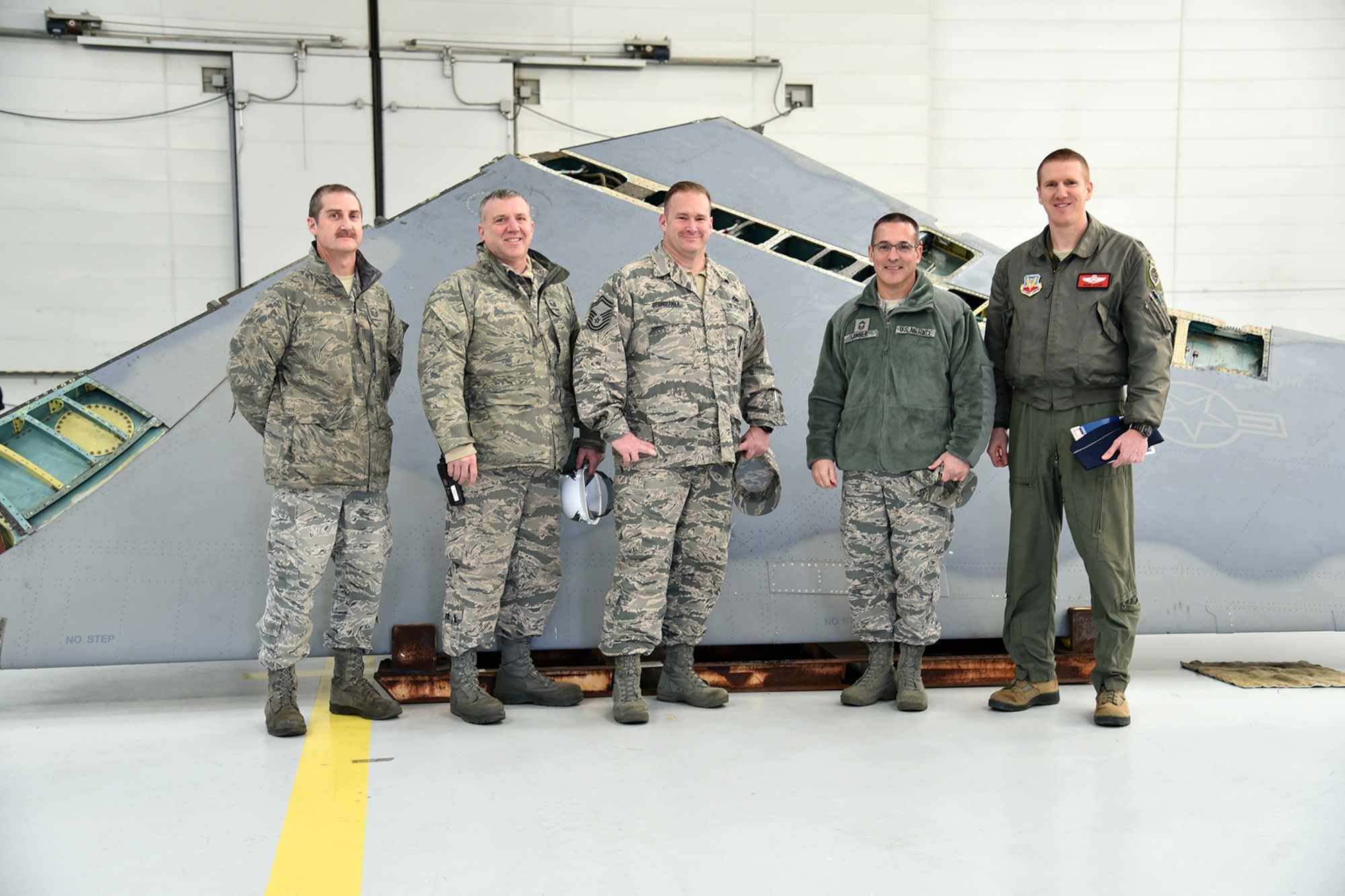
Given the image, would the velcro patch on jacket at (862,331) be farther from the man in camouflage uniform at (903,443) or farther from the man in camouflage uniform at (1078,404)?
the man in camouflage uniform at (1078,404)

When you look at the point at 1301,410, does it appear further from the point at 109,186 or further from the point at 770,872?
the point at 109,186

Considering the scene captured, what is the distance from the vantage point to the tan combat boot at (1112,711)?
3.88m

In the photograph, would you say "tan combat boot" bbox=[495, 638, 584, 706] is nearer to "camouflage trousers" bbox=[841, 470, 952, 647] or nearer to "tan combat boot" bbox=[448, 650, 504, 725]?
"tan combat boot" bbox=[448, 650, 504, 725]

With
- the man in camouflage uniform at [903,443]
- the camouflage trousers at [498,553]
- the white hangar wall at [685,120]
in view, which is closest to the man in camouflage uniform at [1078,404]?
the man in camouflage uniform at [903,443]

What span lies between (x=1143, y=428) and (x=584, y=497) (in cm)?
233

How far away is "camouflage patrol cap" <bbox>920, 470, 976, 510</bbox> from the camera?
13.3 feet

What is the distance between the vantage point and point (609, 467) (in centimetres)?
465

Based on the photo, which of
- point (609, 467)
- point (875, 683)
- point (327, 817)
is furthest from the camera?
point (609, 467)

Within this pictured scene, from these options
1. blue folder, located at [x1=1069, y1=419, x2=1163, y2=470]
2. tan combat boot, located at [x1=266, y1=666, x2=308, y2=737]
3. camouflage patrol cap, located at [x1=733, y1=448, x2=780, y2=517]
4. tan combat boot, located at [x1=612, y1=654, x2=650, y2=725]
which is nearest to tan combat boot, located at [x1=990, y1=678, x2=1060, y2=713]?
blue folder, located at [x1=1069, y1=419, x2=1163, y2=470]

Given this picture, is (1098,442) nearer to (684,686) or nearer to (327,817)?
(684,686)

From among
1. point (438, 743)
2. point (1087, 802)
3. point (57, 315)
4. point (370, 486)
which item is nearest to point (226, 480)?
point (370, 486)

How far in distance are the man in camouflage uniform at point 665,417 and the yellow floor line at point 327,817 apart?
109 cm

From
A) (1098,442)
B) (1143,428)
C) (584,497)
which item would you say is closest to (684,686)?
(584,497)

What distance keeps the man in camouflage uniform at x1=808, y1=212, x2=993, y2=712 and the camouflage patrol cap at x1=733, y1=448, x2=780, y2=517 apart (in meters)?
0.20
